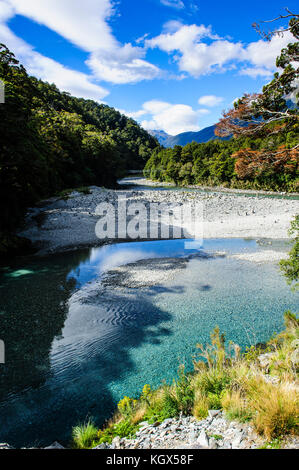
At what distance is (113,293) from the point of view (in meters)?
9.95

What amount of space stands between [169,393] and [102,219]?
18.4m

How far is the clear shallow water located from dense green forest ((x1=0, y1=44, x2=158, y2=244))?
5.69 m

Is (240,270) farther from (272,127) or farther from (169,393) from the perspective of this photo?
(169,393)

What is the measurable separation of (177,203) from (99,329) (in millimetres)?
20400

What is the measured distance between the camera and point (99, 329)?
758 centimetres

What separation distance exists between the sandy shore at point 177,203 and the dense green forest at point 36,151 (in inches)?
84.2

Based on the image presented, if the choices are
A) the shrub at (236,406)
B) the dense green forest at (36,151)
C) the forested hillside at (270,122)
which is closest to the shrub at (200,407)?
the shrub at (236,406)

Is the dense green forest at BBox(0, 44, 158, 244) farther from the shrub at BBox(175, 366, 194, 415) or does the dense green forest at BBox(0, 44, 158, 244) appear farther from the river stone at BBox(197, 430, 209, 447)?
the river stone at BBox(197, 430, 209, 447)

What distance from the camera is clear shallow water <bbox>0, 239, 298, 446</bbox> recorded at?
498 centimetres

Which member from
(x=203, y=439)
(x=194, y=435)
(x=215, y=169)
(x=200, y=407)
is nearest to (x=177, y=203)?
(x=215, y=169)

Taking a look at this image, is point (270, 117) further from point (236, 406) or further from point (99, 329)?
point (99, 329)

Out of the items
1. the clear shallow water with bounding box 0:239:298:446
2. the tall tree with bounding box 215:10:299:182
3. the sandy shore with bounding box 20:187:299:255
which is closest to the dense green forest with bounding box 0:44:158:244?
the sandy shore with bounding box 20:187:299:255

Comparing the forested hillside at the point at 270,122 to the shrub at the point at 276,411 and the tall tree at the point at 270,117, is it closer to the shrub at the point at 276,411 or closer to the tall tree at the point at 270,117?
the tall tree at the point at 270,117
